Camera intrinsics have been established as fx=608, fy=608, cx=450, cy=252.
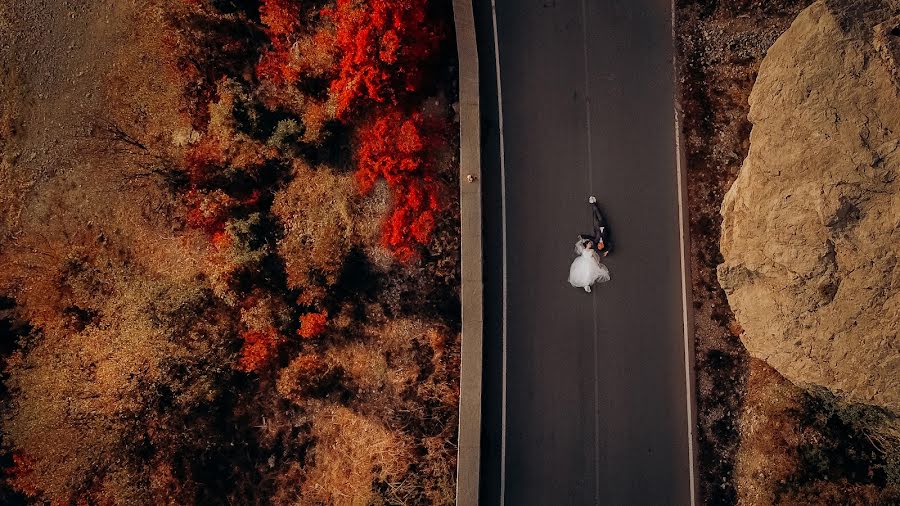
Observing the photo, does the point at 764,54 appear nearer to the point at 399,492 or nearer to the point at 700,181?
the point at 700,181

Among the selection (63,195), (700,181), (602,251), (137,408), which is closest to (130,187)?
(63,195)

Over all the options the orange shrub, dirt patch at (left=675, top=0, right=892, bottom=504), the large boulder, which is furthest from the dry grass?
A: the large boulder

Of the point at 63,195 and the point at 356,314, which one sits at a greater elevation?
the point at 63,195

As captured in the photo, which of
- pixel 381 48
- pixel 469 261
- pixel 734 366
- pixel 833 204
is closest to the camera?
pixel 833 204

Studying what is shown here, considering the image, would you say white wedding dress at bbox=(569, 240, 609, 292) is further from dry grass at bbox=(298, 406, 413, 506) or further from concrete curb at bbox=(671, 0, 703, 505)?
dry grass at bbox=(298, 406, 413, 506)

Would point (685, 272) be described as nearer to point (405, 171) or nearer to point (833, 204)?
point (833, 204)

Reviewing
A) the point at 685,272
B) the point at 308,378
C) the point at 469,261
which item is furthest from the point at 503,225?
the point at 308,378
